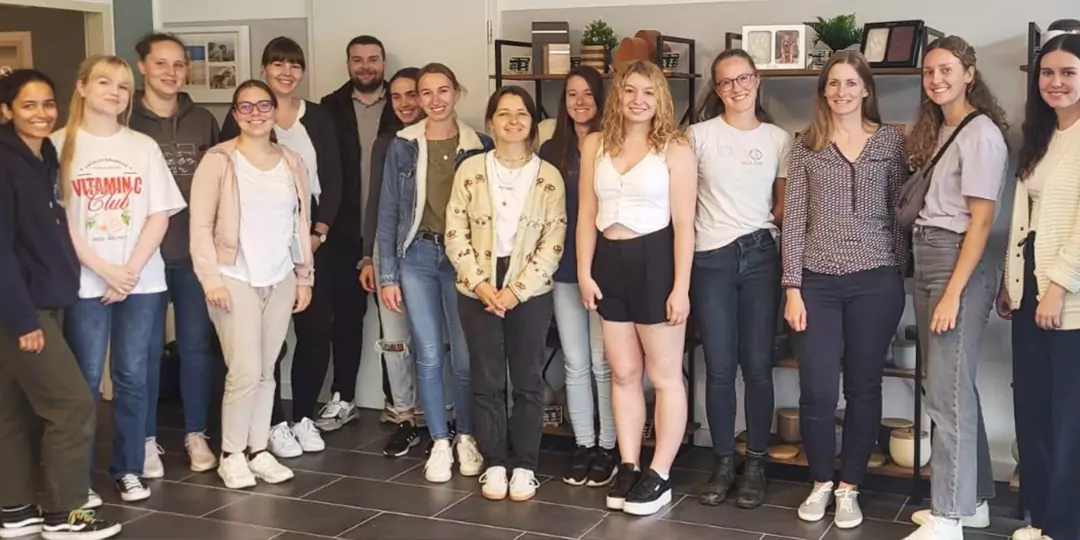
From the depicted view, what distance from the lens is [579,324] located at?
4.27m

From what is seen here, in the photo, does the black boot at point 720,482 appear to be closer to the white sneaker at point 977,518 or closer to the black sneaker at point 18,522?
the white sneaker at point 977,518

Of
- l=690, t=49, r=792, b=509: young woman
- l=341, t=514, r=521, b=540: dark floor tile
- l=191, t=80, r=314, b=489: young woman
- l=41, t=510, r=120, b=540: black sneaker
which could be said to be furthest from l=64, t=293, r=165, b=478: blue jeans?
l=690, t=49, r=792, b=509: young woman

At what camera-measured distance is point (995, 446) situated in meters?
4.37

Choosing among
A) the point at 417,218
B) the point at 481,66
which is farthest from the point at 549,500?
the point at 481,66

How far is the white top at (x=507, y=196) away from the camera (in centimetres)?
404

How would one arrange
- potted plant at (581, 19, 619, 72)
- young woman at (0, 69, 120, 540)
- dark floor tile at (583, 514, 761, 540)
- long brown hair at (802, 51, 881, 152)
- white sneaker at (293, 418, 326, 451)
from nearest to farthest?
1. young woman at (0, 69, 120, 540)
2. long brown hair at (802, 51, 881, 152)
3. dark floor tile at (583, 514, 761, 540)
4. potted plant at (581, 19, 619, 72)
5. white sneaker at (293, 418, 326, 451)

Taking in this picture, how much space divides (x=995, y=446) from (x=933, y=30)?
155cm

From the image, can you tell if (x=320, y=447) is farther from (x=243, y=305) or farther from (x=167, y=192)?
(x=167, y=192)

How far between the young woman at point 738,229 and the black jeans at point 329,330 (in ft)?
5.66

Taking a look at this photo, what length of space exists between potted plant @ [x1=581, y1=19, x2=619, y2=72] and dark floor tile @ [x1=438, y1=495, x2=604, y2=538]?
5.50 feet

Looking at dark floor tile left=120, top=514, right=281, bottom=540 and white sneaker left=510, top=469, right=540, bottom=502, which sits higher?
white sneaker left=510, top=469, right=540, bottom=502

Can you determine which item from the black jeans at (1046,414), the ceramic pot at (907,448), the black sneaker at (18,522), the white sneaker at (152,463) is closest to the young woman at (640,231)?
the ceramic pot at (907,448)

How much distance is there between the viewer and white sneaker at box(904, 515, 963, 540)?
11.9 ft

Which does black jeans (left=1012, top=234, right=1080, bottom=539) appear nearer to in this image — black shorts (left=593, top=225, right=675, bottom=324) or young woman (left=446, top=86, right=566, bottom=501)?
black shorts (left=593, top=225, right=675, bottom=324)
